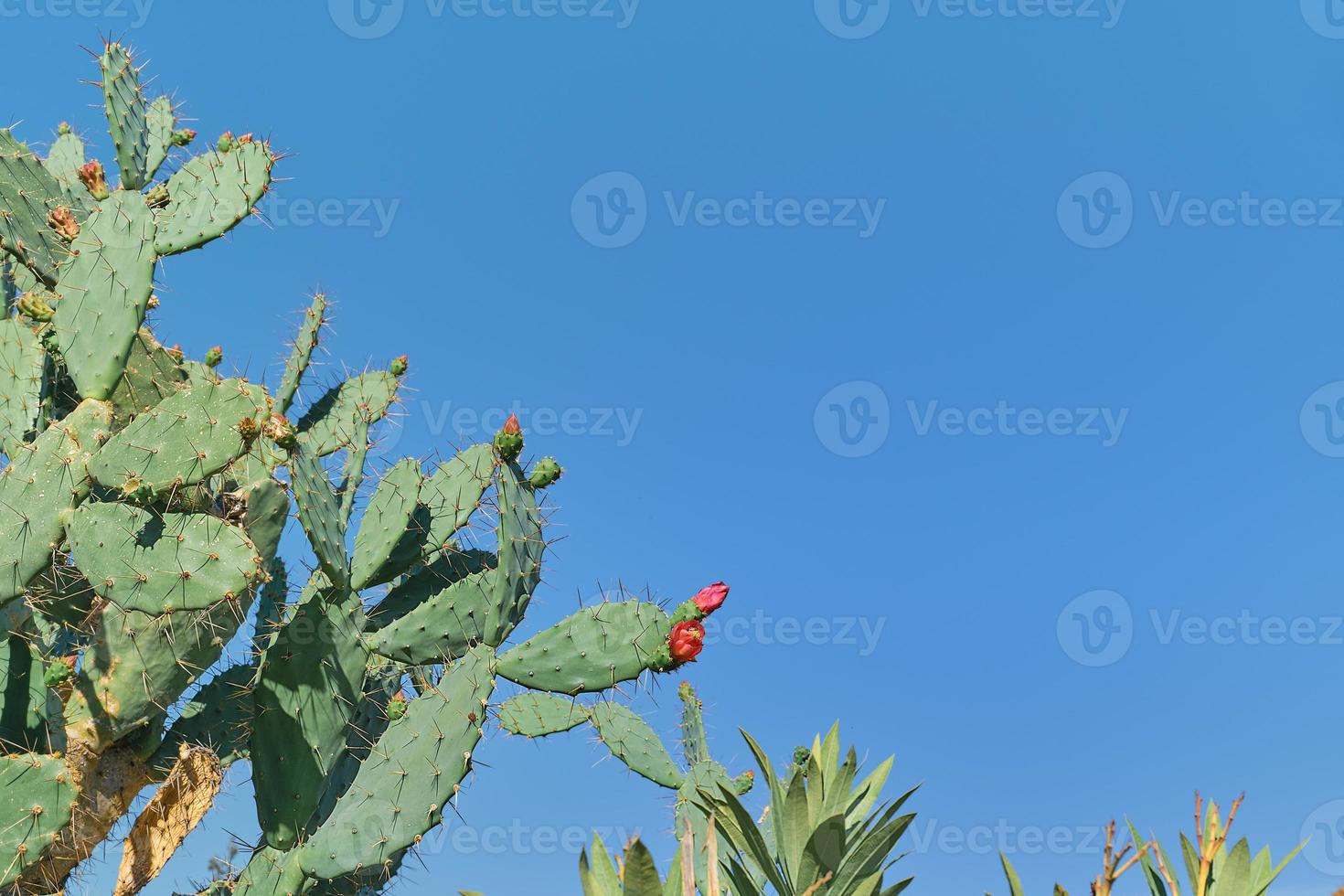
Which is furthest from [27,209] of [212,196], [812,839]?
[812,839]

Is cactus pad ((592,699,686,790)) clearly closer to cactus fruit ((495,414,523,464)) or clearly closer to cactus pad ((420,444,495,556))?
cactus pad ((420,444,495,556))

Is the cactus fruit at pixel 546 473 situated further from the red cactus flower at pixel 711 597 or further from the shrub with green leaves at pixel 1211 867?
the shrub with green leaves at pixel 1211 867

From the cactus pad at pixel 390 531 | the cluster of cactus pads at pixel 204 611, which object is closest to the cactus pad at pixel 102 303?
the cluster of cactus pads at pixel 204 611

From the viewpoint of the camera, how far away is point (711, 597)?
12.0 ft

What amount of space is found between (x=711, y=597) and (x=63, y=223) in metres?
2.97

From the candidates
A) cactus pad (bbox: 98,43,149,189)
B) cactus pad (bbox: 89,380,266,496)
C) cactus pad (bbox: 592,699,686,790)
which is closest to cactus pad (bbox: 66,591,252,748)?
cactus pad (bbox: 89,380,266,496)

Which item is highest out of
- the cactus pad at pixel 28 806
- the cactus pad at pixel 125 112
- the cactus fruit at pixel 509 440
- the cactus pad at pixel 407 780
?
the cactus pad at pixel 125 112

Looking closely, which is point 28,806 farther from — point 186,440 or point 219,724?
point 186,440

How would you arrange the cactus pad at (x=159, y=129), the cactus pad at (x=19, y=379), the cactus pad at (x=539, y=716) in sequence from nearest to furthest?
the cactus pad at (x=19, y=379), the cactus pad at (x=539, y=716), the cactus pad at (x=159, y=129)

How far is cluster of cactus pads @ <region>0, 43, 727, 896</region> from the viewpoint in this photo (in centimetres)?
339

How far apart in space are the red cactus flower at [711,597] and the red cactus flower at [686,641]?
64 mm

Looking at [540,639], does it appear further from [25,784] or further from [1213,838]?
[1213,838]

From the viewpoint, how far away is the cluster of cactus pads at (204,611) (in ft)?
11.1

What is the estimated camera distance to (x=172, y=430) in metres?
3.39
